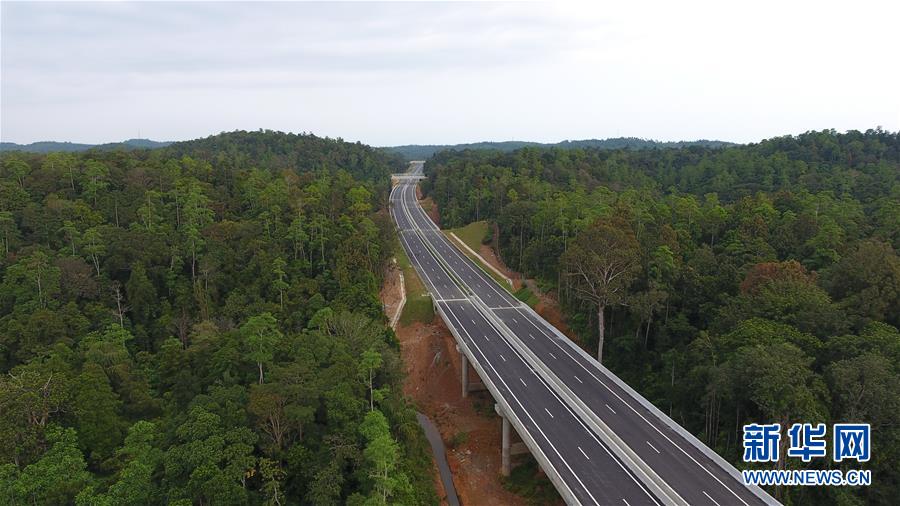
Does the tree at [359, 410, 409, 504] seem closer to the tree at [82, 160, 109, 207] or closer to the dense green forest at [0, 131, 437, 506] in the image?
the dense green forest at [0, 131, 437, 506]

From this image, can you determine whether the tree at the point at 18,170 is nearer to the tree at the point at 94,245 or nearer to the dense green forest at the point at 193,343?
the dense green forest at the point at 193,343

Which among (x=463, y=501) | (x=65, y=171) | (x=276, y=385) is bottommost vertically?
(x=463, y=501)

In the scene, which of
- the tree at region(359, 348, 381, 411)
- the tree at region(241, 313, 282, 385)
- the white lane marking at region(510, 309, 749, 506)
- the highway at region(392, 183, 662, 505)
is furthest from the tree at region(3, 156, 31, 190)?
the white lane marking at region(510, 309, 749, 506)

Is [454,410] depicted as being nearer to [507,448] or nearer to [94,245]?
[507,448]

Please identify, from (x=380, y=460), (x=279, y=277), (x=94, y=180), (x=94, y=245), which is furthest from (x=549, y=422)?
(x=94, y=180)

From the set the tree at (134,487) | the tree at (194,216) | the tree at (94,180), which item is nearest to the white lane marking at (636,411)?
the tree at (134,487)

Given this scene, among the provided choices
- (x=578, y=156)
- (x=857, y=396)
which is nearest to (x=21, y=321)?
(x=857, y=396)

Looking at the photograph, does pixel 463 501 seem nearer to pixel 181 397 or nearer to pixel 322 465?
pixel 322 465
